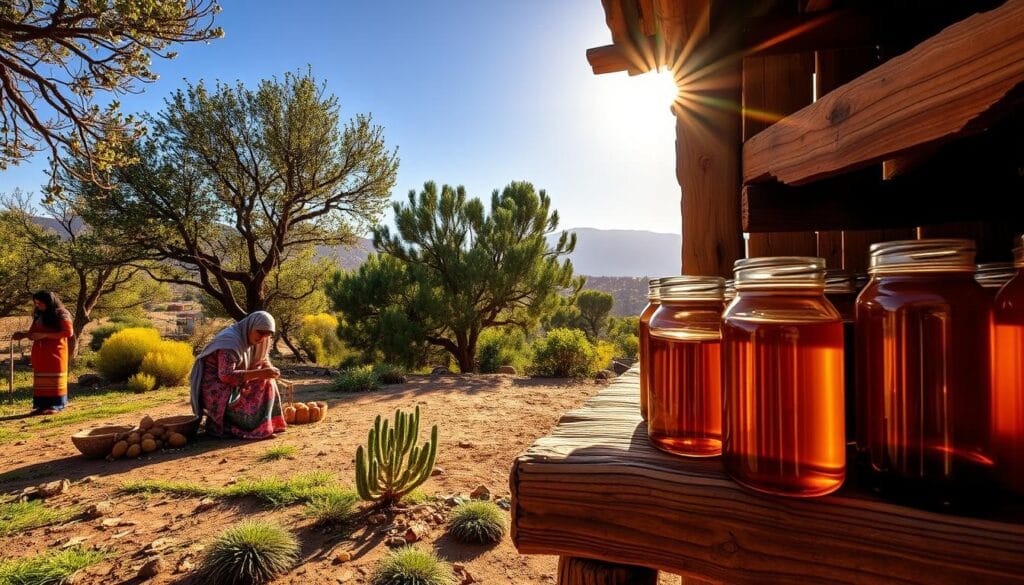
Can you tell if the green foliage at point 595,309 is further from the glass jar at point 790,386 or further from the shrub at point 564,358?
the glass jar at point 790,386

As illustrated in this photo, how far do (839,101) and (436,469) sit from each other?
4.55 metres

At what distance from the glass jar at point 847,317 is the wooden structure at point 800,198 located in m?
0.20

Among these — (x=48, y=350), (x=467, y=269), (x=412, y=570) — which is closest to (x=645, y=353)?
(x=412, y=570)

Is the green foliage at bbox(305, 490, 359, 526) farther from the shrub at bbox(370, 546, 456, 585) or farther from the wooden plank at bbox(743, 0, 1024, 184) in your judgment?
the wooden plank at bbox(743, 0, 1024, 184)

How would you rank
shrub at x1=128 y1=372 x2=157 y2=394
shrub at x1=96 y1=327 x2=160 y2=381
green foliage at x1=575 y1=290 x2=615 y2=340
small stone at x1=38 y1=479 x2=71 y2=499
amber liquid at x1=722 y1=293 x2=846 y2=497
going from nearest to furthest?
amber liquid at x1=722 y1=293 x2=846 y2=497
small stone at x1=38 y1=479 x2=71 y2=499
shrub at x1=128 y1=372 x2=157 y2=394
shrub at x1=96 y1=327 x2=160 y2=381
green foliage at x1=575 y1=290 x2=615 y2=340

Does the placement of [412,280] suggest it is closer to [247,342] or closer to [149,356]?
[149,356]

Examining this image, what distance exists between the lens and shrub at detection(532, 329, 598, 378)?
35.2 ft

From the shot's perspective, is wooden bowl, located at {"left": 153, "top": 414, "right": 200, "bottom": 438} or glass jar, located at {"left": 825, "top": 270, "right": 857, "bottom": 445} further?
wooden bowl, located at {"left": 153, "top": 414, "right": 200, "bottom": 438}

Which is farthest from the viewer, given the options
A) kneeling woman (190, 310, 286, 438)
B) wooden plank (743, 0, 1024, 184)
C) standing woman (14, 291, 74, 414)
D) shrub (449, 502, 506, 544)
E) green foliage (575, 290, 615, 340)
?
green foliage (575, 290, 615, 340)

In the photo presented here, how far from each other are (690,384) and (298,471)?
4.67 m

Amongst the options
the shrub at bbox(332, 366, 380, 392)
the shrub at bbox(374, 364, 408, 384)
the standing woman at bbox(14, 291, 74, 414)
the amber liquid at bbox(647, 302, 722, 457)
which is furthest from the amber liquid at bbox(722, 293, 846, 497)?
the standing woman at bbox(14, 291, 74, 414)

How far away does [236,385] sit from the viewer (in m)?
5.39

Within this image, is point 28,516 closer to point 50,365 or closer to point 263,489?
point 263,489

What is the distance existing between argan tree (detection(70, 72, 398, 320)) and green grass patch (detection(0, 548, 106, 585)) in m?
11.1
